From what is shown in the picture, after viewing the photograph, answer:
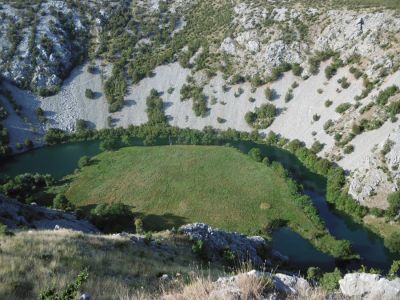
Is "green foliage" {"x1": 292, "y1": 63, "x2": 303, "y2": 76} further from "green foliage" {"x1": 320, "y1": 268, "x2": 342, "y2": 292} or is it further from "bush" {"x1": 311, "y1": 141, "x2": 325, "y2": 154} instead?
"green foliage" {"x1": 320, "y1": 268, "x2": 342, "y2": 292}

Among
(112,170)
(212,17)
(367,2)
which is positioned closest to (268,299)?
(112,170)

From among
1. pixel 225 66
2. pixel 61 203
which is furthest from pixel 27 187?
pixel 225 66

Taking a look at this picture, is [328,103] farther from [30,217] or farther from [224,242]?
[30,217]

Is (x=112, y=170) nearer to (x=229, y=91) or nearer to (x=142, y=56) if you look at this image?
(x=229, y=91)

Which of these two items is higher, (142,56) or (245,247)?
(142,56)

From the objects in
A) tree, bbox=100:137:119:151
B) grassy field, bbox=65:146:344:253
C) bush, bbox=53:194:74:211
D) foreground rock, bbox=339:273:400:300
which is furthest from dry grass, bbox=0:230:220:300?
tree, bbox=100:137:119:151

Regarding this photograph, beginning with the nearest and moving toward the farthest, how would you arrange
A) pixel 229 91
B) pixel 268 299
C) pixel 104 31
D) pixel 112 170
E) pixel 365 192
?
pixel 268 299 → pixel 365 192 → pixel 112 170 → pixel 229 91 → pixel 104 31

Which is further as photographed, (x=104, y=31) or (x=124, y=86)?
(x=104, y=31)
